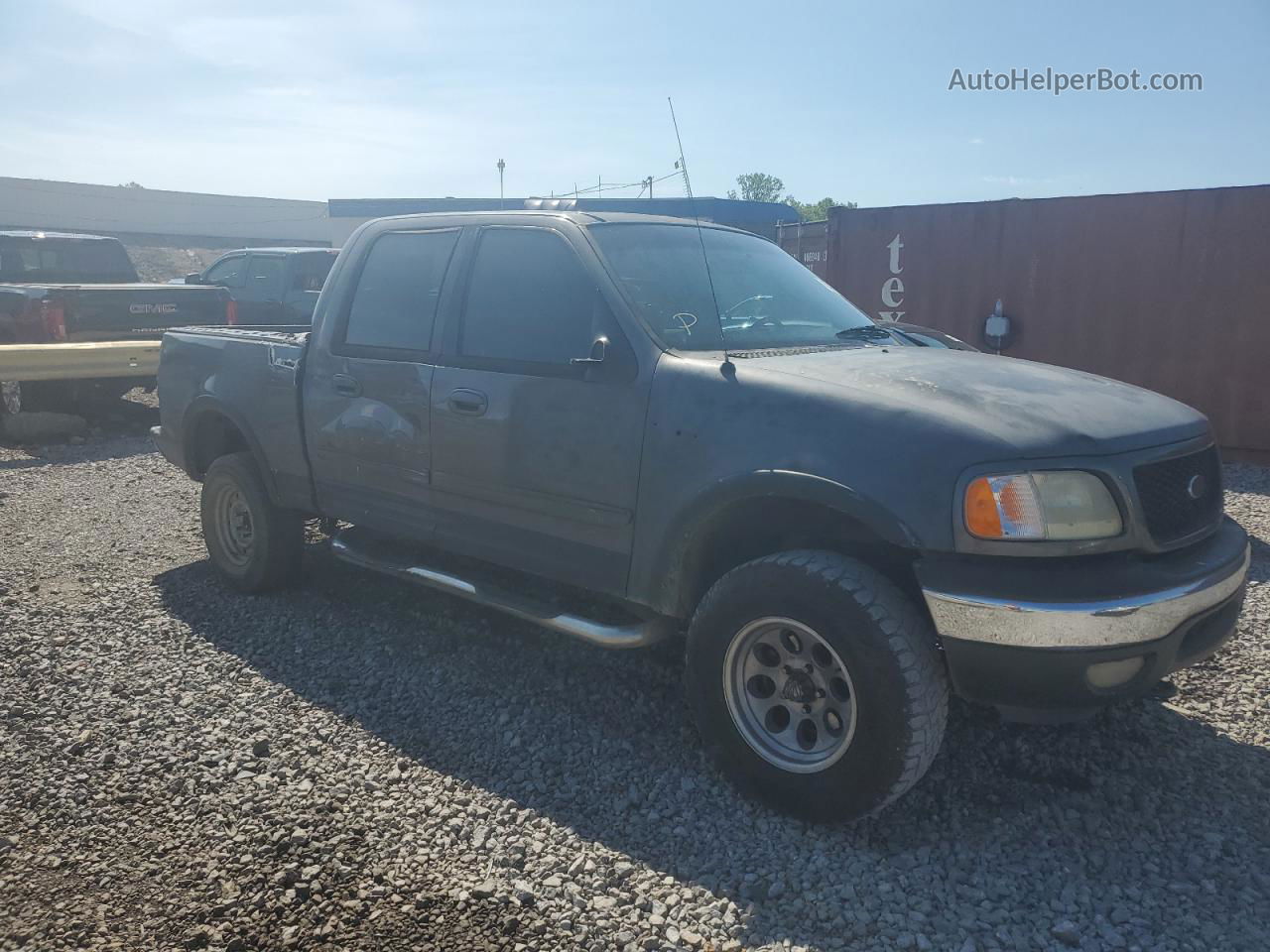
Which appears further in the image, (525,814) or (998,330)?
(998,330)

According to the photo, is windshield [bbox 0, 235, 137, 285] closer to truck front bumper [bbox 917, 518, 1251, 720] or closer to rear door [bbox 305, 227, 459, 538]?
rear door [bbox 305, 227, 459, 538]

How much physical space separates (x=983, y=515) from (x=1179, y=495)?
2.53 ft

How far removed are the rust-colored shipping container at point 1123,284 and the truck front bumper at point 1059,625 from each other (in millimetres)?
7037

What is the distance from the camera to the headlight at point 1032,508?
2.77 metres

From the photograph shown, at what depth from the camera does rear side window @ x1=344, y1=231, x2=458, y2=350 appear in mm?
4379

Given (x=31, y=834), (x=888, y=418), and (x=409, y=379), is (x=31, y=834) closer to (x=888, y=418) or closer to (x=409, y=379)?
(x=409, y=379)

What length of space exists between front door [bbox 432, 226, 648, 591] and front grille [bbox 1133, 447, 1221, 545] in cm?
161

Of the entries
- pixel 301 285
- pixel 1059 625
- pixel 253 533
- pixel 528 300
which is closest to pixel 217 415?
pixel 253 533

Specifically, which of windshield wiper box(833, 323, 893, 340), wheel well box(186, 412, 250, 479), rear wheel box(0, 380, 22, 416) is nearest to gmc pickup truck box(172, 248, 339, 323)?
rear wheel box(0, 380, 22, 416)

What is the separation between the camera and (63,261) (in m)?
12.3

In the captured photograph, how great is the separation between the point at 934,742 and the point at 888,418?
0.96 m

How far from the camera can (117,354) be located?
9.73 meters

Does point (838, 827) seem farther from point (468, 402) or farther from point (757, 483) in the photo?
point (468, 402)

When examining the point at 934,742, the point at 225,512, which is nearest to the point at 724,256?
the point at 934,742
